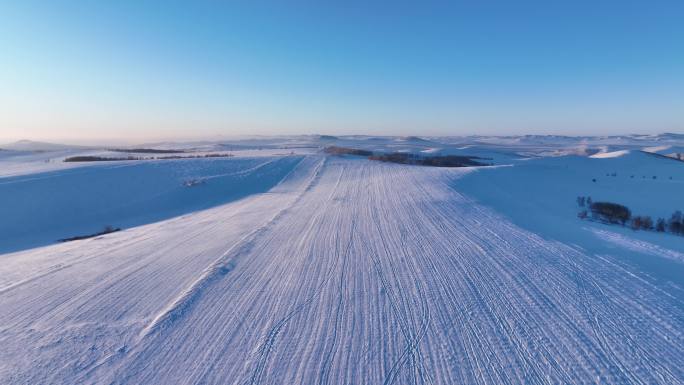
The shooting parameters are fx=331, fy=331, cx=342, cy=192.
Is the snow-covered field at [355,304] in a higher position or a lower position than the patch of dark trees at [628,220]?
higher

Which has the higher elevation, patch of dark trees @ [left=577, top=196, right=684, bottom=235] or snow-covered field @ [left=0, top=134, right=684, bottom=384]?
snow-covered field @ [left=0, top=134, right=684, bottom=384]

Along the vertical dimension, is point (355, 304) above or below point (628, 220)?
above

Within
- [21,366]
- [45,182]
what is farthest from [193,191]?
[21,366]

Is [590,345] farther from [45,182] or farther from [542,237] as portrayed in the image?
[45,182]

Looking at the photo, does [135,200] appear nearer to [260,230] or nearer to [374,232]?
[260,230]

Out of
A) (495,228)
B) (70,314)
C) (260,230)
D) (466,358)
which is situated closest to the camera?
(466,358)

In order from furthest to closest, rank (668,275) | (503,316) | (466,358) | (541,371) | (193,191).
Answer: (193,191), (668,275), (503,316), (466,358), (541,371)

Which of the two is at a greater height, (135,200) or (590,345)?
(590,345)

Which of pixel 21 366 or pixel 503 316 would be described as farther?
pixel 503 316

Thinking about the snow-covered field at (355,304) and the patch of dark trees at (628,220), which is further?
the patch of dark trees at (628,220)

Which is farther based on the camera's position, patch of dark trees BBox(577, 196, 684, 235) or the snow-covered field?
patch of dark trees BBox(577, 196, 684, 235)

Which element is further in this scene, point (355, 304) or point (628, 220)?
point (628, 220)
